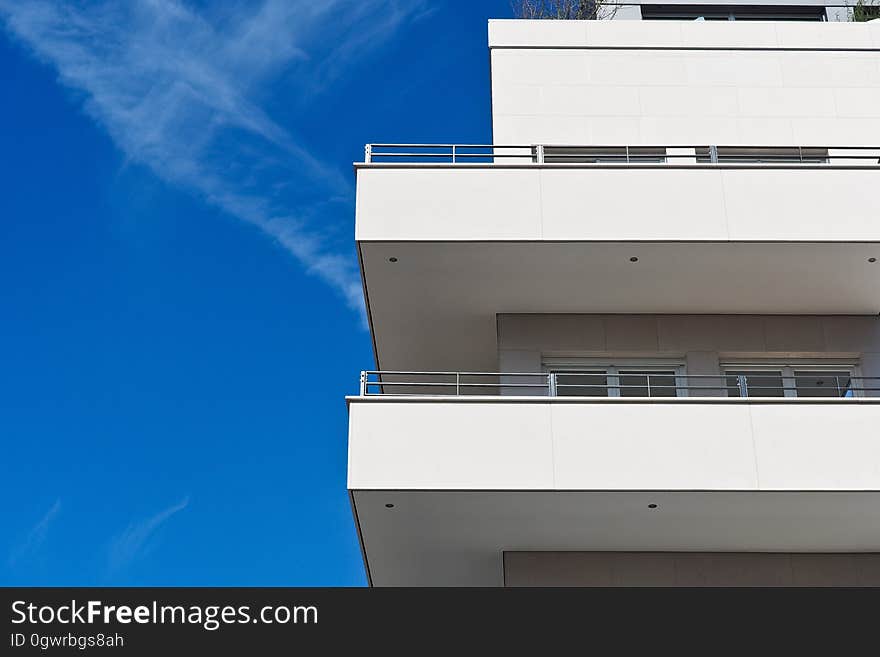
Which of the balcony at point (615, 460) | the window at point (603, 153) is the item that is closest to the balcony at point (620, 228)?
the window at point (603, 153)

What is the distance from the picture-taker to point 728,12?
22.1 m

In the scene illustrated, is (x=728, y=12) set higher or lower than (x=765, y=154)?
higher

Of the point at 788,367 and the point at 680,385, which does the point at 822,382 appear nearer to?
the point at 788,367

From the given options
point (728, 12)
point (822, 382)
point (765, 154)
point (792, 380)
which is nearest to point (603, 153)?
point (765, 154)

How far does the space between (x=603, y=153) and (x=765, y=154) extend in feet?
7.98

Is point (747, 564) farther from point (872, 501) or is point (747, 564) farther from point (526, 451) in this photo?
point (526, 451)

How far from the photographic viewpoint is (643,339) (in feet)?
53.8

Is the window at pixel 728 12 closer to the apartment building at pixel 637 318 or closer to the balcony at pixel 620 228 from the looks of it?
the apartment building at pixel 637 318
